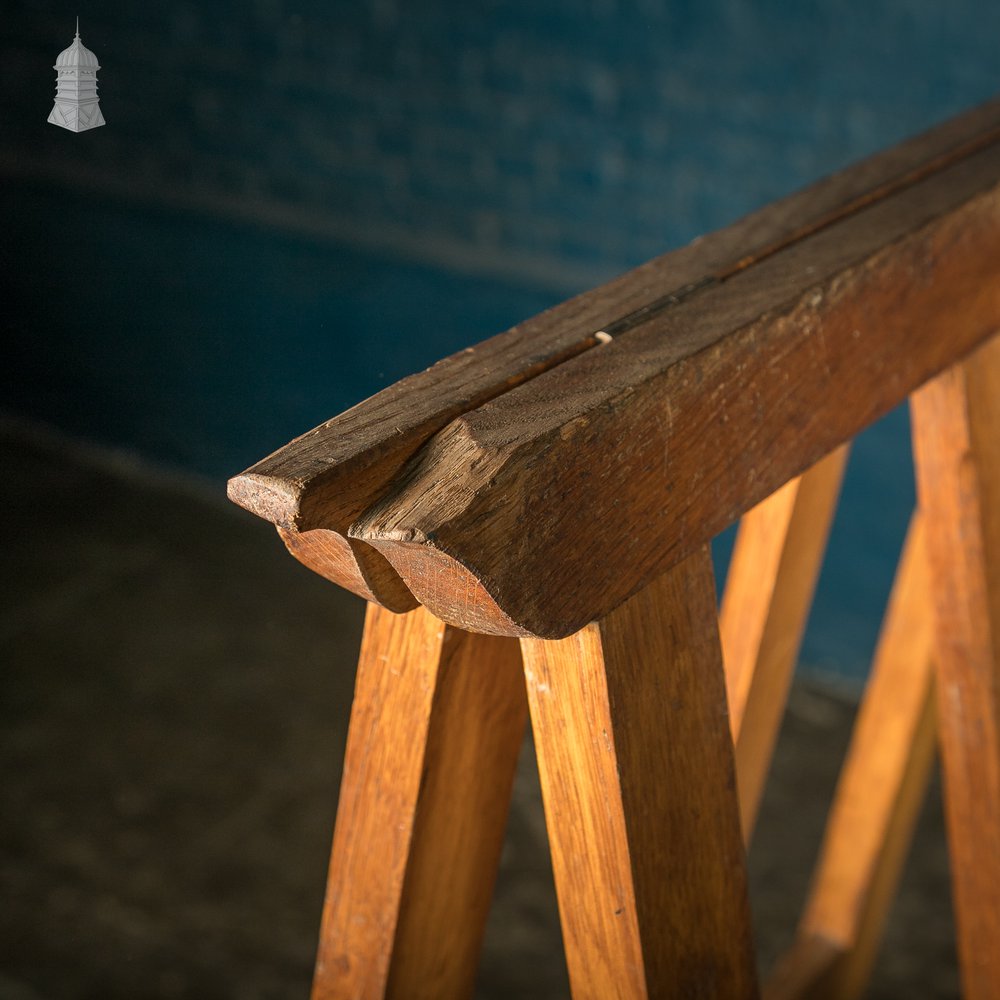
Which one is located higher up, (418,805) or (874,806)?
(874,806)

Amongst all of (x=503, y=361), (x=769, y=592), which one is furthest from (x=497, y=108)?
(x=503, y=361)

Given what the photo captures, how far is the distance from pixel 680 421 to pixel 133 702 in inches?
14.6

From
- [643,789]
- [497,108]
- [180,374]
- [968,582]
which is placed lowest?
[643,789]

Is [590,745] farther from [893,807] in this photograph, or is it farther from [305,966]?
[305,966]

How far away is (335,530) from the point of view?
1.70 feet

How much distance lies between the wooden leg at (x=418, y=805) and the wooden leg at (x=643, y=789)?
0.18 ft

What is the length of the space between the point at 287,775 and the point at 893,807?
0.81m

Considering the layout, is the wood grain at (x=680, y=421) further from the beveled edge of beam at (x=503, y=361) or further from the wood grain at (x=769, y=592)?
the wood grain at (x=769, y=592)

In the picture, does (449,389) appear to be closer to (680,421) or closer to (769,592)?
(680,421)

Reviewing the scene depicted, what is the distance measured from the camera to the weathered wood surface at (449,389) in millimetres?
502

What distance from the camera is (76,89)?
0.52 m

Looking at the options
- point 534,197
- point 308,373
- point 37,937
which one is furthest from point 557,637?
point 534,197

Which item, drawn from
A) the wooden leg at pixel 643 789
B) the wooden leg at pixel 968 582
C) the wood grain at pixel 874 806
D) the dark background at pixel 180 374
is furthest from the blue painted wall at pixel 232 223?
the wood grain at pixel 874 806

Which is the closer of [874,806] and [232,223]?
[232,223]
